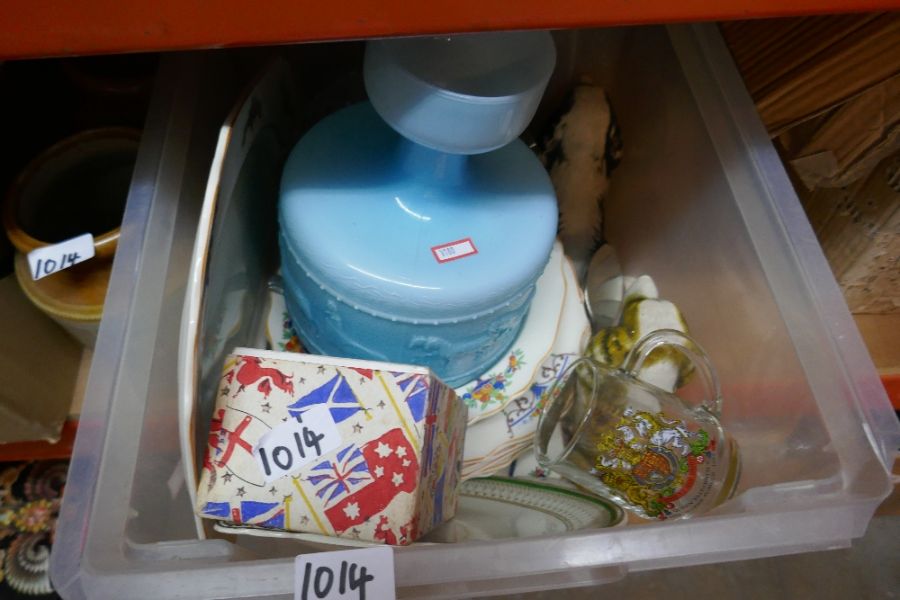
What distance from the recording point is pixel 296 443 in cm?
40

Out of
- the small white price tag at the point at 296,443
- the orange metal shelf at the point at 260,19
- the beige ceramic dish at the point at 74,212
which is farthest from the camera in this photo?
the beige ceramic dish at the point at 74,212

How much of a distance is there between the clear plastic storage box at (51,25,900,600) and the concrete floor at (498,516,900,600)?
270 mm

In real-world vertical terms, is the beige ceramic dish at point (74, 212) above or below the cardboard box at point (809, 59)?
below

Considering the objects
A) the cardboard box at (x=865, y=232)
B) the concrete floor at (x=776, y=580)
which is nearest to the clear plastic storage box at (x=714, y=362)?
the cardboard box at (x=865, y=232)

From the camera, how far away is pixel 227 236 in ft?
1.65

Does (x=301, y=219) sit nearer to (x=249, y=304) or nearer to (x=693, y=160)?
(x=249, y=304)

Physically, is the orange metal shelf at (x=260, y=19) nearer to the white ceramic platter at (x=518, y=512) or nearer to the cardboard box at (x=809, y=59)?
the cardboard box at (x=809, y=59)

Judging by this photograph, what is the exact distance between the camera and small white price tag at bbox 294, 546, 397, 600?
1.14 ft

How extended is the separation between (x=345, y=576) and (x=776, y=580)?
601mm

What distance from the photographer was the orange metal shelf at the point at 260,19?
292 millimetres

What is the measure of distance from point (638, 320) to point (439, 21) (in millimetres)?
364

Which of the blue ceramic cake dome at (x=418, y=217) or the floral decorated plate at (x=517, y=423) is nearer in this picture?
the blue ceramic cake dome at (x=418, y=217)

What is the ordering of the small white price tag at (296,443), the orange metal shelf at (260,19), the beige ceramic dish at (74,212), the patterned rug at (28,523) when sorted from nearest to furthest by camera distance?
1. the orange metal shelf at (260,19)
2. the small white price tag at (296,443)
3. the beige ceramic dish at (74,212)
4. the patterned rug at (28,523)

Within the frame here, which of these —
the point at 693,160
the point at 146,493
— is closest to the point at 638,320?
the point at 693,160
